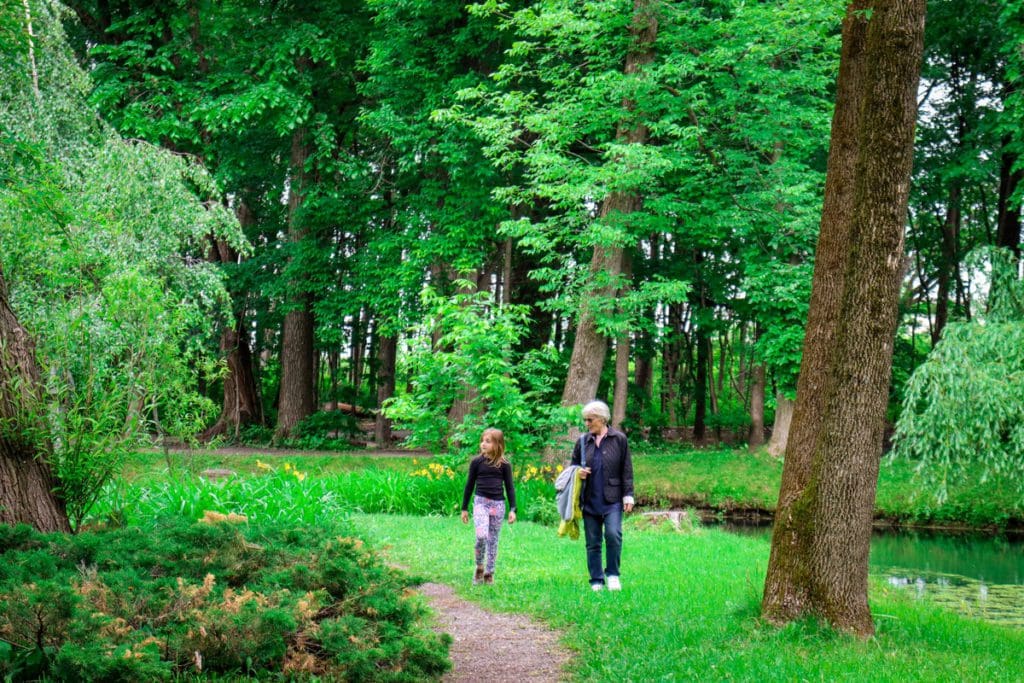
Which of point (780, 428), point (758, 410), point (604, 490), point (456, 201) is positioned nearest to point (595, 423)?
point (604, 490)

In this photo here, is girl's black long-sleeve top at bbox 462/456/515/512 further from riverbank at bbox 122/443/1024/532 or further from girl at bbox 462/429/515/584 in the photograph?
riverbank at bbox 122/443/1024/532

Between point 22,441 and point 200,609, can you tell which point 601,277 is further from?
point 200,609

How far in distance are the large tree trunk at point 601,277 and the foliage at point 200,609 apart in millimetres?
11449

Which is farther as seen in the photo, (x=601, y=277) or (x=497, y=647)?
(x=601, y=277)

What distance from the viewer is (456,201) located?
71.6ft

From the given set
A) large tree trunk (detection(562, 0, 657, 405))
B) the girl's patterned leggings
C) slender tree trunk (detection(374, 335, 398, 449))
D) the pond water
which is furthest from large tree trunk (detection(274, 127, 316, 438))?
the girl's patterned leggings

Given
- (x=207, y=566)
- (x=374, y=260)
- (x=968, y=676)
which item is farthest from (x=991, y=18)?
(x=207, y=566)

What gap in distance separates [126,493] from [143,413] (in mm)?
1183

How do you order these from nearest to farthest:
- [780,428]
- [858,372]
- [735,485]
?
[858,372]
[735,485]
[780,428]

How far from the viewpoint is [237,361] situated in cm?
2870

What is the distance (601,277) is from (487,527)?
366 inches

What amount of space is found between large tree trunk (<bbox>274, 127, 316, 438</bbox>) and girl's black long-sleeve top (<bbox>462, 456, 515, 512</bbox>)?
16736mm

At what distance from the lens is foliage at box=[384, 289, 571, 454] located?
14.2 metres

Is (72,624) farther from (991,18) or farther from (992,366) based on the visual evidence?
(991,18)
